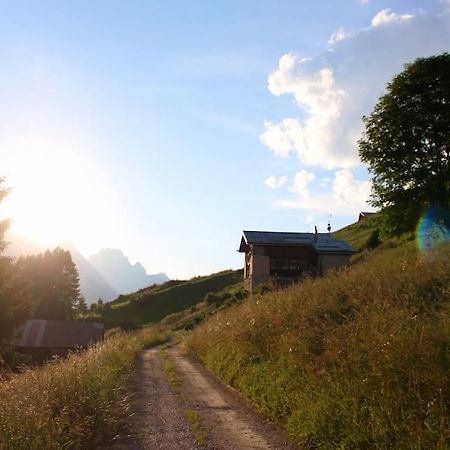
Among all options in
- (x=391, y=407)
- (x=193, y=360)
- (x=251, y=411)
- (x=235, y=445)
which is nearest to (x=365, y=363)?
(x=391, y=407)

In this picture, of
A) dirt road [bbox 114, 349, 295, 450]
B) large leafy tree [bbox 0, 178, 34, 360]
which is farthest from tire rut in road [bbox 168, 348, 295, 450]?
large leafy tree [bbox 0, 178, 34, 360]

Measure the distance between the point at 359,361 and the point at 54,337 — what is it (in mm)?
51332

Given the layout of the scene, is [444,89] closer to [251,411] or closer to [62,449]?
[251,411]

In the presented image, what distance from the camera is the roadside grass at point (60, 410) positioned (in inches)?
312

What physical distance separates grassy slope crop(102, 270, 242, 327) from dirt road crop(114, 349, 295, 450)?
58502 mm

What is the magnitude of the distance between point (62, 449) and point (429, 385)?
594cm

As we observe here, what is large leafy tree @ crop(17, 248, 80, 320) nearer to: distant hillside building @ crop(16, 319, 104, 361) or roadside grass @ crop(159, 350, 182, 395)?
distant hillside building @ crop(16, 319, 104, 361)

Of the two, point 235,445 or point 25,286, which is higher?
point 25,286

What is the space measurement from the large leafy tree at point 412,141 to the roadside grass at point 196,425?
23765 mm

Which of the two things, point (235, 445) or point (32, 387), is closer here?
point (235, 445)

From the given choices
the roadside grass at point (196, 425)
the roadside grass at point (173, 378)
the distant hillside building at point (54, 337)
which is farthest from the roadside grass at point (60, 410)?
the distant hillside building at point (54, 337)

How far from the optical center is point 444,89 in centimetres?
3169

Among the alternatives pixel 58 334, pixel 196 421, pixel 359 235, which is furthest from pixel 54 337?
pixel 196 421

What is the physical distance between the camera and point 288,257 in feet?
181
